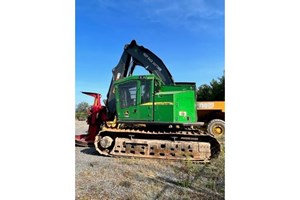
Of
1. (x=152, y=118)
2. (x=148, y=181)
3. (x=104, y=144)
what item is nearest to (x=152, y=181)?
(x=148, y=181)

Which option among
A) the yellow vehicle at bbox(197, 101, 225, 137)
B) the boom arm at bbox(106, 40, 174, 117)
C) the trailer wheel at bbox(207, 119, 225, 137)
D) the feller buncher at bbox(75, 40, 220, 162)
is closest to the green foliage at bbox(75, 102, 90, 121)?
the feller buncher at bbox(75, 40, 220, 162)

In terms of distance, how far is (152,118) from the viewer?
268 cm

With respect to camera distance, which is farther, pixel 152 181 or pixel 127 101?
pixel 127 101

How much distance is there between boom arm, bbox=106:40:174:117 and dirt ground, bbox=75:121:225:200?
34.6 inches

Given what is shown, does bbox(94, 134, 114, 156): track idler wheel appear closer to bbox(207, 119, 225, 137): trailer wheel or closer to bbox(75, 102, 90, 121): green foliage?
bbox(75, 102, 90, 121): green foliage

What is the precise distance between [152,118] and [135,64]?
2.64 feet

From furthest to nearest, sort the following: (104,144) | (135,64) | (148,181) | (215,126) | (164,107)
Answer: (215,126) < (135,64) < (104,144) < (164,107) < (148,181)

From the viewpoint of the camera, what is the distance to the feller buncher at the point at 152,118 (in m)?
2.66

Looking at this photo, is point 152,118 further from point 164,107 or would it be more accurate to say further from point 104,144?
point 104,144

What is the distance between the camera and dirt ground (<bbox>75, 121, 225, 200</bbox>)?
1654 millimetres
